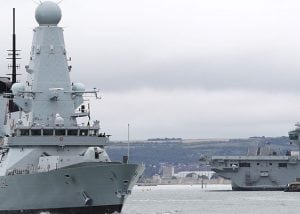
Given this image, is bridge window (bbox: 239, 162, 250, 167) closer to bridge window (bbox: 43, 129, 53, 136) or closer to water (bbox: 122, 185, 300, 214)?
water (bbox: 122, 185, 300, 214)

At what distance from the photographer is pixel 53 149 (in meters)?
58.6

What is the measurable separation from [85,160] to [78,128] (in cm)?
308

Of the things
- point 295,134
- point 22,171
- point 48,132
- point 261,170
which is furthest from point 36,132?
point 261,170

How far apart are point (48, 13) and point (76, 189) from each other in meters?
11.8

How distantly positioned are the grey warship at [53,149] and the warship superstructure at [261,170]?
9321cm

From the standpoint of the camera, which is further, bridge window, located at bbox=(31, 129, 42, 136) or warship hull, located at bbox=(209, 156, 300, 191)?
warship hull, located at bbox=(209, 156, 300, 191)

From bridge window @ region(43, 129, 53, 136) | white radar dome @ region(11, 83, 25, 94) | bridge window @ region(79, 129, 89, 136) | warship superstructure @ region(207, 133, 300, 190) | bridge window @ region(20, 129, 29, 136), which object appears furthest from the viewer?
warship superstructure @ region(207, 133, 300, 190)

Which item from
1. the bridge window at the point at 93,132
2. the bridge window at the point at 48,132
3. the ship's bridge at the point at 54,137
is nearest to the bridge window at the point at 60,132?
the ship's bridge at the point at 54,137

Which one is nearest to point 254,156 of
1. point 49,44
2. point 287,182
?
point 287,182

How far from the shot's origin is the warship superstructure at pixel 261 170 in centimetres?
15412

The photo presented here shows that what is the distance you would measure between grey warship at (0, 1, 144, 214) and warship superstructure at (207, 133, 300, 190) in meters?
93.2

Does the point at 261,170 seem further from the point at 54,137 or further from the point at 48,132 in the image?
the point at 54,137

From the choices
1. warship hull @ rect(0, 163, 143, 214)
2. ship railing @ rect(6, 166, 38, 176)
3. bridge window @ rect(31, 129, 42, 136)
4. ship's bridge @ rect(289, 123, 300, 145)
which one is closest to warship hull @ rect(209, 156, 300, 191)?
ship's bridge @ rect(289, 123, 300, 145)

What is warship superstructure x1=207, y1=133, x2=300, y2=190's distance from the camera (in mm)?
154125
